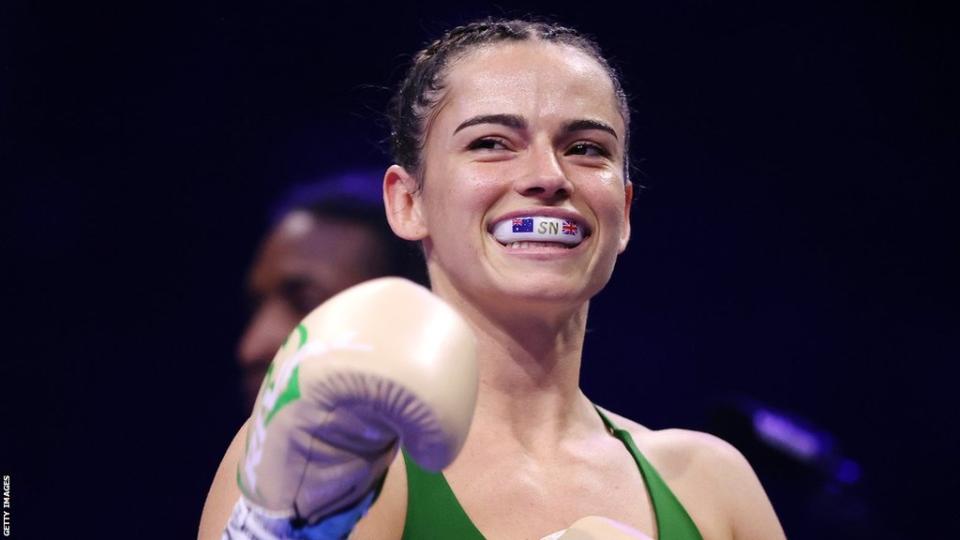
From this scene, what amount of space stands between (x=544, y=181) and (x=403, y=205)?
240 mm

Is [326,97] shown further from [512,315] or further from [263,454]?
[263,454]

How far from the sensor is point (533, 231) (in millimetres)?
1300

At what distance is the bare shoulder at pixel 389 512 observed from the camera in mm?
1142

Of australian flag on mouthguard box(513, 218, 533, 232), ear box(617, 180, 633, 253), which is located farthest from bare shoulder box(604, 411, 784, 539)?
australian flag on mouthguard box(513, 218, 533, 232)

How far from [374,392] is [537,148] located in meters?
0.58

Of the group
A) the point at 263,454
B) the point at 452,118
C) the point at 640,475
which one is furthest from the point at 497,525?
the point at 452,118

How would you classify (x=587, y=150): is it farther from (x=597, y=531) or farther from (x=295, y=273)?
(x=295, y=273)

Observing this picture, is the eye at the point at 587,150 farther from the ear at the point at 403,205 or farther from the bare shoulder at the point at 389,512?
the bare shoulder at the point at 389,512

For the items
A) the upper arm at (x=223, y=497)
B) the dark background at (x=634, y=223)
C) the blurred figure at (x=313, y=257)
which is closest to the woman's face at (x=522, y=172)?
the upper arm at (x=223, y=497)

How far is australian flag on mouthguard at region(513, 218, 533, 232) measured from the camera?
1.30 m

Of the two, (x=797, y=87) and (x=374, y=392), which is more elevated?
(x=797, y=87)

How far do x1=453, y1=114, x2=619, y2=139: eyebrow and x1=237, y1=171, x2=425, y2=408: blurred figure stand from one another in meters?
0.53

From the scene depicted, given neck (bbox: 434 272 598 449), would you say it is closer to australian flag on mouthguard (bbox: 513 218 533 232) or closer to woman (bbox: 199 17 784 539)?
woman (bbox: 199 17 784 539)

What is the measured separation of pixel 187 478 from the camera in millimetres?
1789
